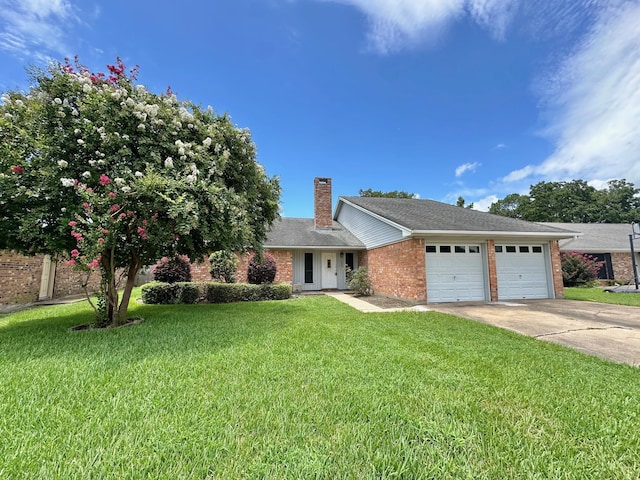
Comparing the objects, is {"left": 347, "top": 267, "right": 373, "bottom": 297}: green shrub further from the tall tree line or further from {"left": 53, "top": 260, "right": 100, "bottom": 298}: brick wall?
the tall tree line

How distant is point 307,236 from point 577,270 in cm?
1545

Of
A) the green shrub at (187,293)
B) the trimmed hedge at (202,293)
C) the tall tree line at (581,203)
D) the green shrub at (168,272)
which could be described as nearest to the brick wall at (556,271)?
the trimmed hedge at (202,293)

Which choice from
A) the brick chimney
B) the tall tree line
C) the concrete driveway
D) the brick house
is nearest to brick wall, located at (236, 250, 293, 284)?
the brick house

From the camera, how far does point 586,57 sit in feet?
30.5

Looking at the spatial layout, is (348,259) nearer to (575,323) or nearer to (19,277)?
(575,323)

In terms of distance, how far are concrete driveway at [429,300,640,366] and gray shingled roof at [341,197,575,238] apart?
2.76m

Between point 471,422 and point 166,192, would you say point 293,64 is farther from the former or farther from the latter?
point 471,422

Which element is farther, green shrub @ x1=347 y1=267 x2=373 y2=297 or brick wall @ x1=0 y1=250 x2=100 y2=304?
green shrub @ x1=347 y1=267 x2=373 y2=297

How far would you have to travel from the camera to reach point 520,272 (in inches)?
428

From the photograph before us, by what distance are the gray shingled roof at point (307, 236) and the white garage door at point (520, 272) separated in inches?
248

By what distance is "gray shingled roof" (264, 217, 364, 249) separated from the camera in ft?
47.2

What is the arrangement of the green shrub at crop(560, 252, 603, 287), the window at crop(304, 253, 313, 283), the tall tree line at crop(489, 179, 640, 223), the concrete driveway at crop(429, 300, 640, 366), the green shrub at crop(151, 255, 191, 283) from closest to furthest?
the concrete driveway at crop(429, 300, 640, 366)
the green shrub at crop(151, 255, 191, 283)
the window at crop(304, 253, 313, 283)
the green shrub at crop(560, 252, 603, 287)
the tall tree line at crop(489, 179, 640, 223)

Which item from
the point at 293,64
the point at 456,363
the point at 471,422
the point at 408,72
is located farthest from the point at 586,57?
the point at 471,422

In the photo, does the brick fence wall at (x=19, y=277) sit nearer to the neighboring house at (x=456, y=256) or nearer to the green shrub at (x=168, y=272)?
the green shrub at (x=168, y=272)
